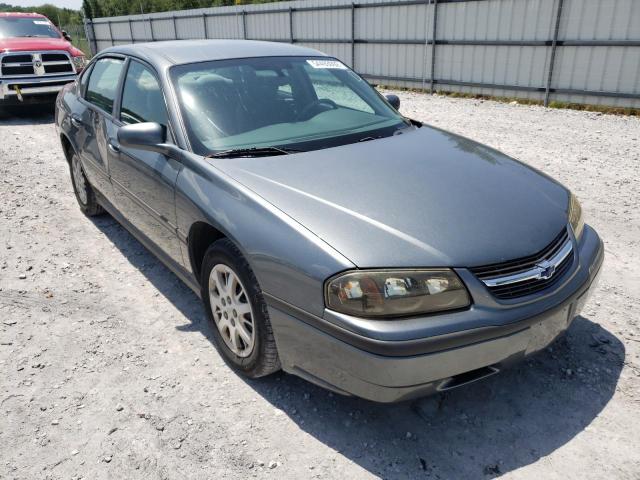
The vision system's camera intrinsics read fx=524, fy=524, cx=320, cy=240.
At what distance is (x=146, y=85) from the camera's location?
11.5 feet

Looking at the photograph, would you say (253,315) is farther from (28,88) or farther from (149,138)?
(28,88)

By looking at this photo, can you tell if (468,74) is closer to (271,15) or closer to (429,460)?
(271,15)

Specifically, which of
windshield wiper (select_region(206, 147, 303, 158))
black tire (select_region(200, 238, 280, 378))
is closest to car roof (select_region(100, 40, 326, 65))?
windshield wiper (select_region(206, 147, 303, 158))

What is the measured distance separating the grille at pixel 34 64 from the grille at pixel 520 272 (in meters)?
10.8

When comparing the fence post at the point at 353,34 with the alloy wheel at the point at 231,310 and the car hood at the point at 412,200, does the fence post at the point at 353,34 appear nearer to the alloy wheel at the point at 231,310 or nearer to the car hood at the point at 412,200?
the car hood at the point at 412,200

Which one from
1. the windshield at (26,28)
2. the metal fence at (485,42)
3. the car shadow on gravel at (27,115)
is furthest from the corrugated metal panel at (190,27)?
the car shadow on gravel at (27,115)

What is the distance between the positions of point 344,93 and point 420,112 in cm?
689

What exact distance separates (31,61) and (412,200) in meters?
10.5

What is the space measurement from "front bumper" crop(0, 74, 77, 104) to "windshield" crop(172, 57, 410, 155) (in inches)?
339

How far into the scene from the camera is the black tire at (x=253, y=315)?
2463 mm

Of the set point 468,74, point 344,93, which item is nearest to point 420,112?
point 468,74

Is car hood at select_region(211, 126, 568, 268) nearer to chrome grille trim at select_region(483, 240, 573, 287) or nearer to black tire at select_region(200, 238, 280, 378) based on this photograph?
chrome grille trim at select_region(483, 240, 573, 287)

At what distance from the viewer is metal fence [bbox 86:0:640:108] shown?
9.59 meters

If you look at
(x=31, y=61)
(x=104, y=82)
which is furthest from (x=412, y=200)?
(x=31, y=61)
